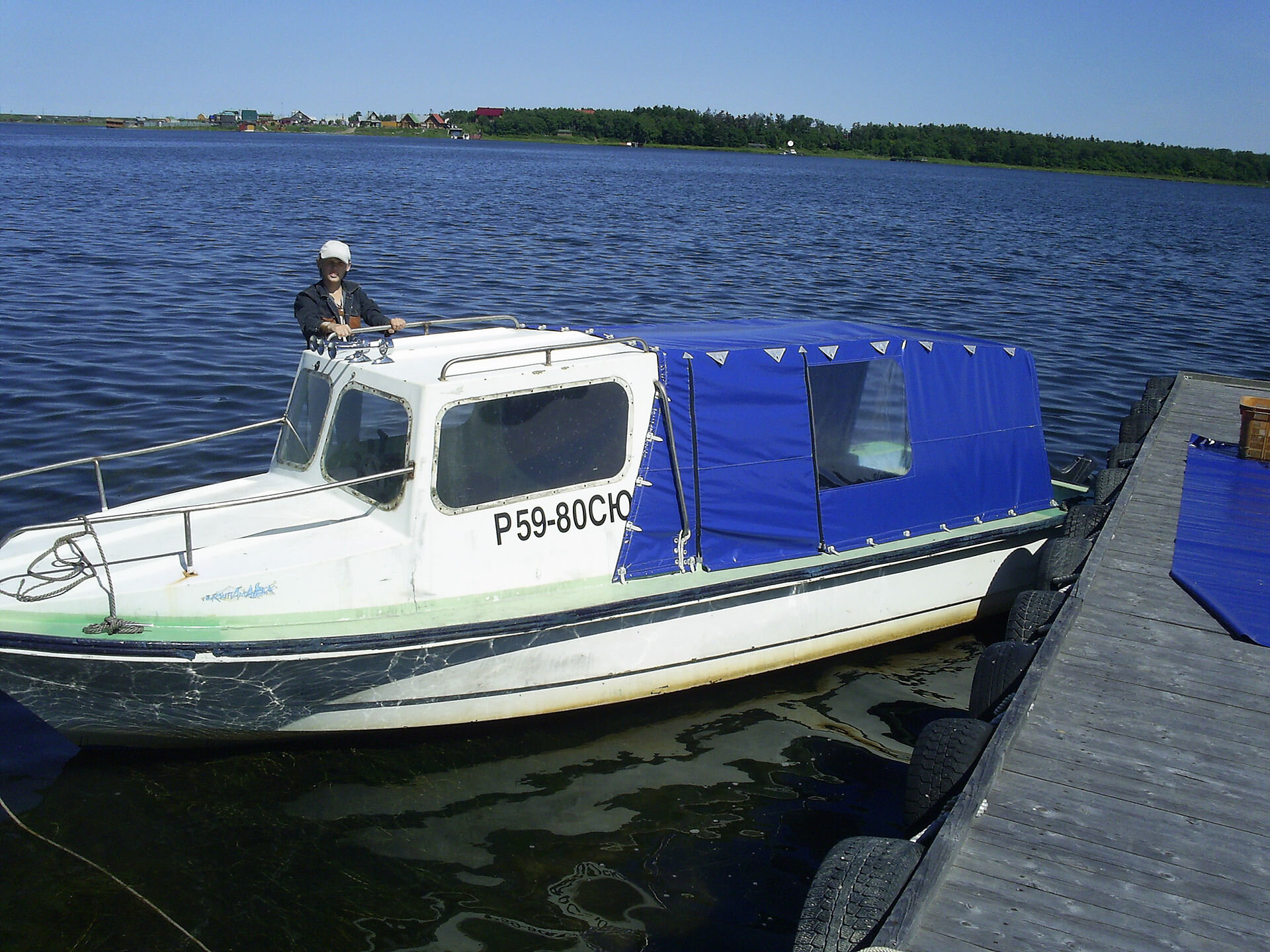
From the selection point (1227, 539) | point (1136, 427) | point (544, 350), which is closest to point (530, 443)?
point (544, 350)

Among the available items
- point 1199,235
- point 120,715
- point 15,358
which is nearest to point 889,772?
point 120,715

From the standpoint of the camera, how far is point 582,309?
22078 mm

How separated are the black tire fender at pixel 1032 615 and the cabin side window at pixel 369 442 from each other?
188 inches

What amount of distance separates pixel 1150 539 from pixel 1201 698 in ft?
9.99

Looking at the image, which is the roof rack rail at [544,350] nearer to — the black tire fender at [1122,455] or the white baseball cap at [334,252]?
the white baseball cap at [334,252]

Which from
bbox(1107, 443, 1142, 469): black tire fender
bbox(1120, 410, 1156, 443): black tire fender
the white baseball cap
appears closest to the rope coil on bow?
the white baseball cap

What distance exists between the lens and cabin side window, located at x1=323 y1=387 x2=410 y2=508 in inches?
290

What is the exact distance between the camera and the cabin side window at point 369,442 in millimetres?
7375

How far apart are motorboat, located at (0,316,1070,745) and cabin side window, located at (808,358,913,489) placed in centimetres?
2

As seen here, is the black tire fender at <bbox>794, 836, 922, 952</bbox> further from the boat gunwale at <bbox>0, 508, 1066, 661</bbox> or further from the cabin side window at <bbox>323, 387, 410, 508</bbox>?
the cabin side window at <bbox>323, 387, 410, 508</bbox>

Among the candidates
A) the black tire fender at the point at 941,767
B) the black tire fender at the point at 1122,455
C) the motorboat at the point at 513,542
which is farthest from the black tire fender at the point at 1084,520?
the black tire fender at the point at 941,767

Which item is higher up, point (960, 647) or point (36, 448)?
point (36, 448)

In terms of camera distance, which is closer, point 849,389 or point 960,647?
point 849,389

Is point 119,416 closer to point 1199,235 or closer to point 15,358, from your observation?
point 15,358
